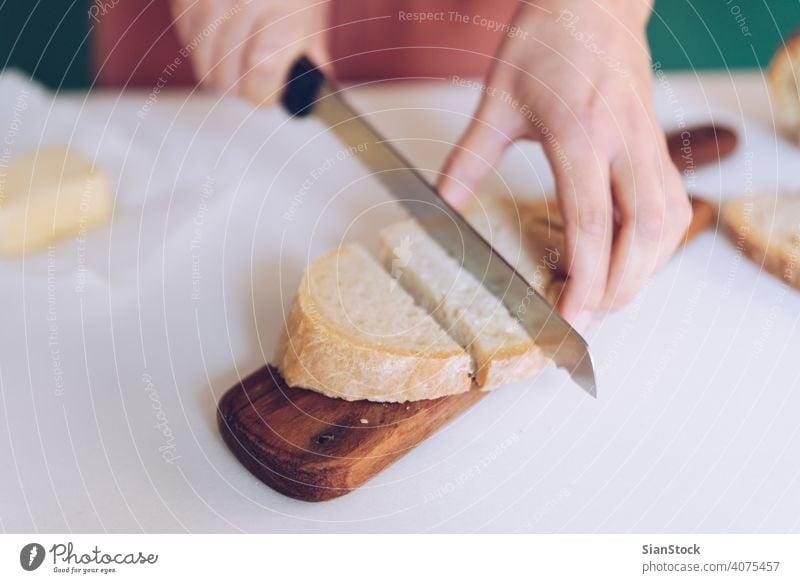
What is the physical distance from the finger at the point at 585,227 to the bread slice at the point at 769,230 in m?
0.20

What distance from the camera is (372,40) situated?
3.43ft

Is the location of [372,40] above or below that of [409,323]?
above

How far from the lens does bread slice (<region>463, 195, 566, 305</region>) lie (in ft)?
2.36

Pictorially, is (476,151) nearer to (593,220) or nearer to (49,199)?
(593,220)

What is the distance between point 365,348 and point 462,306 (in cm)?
10

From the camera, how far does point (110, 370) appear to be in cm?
67

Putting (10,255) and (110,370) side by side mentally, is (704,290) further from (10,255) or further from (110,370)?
(10,255)

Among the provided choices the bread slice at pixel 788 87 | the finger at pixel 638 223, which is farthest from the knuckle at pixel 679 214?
the bread slice at pixel 788 87

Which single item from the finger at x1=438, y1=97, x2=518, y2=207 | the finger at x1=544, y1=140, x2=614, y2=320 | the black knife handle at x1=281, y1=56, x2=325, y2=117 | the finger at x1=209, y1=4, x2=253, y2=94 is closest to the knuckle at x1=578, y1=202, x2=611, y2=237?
the finger at x1=544, y1=140, x2=614, y2=320

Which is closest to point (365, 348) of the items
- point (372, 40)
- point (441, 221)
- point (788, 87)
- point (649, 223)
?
point (441, 221)

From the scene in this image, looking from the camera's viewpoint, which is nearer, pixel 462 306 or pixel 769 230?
pixel 462 306
